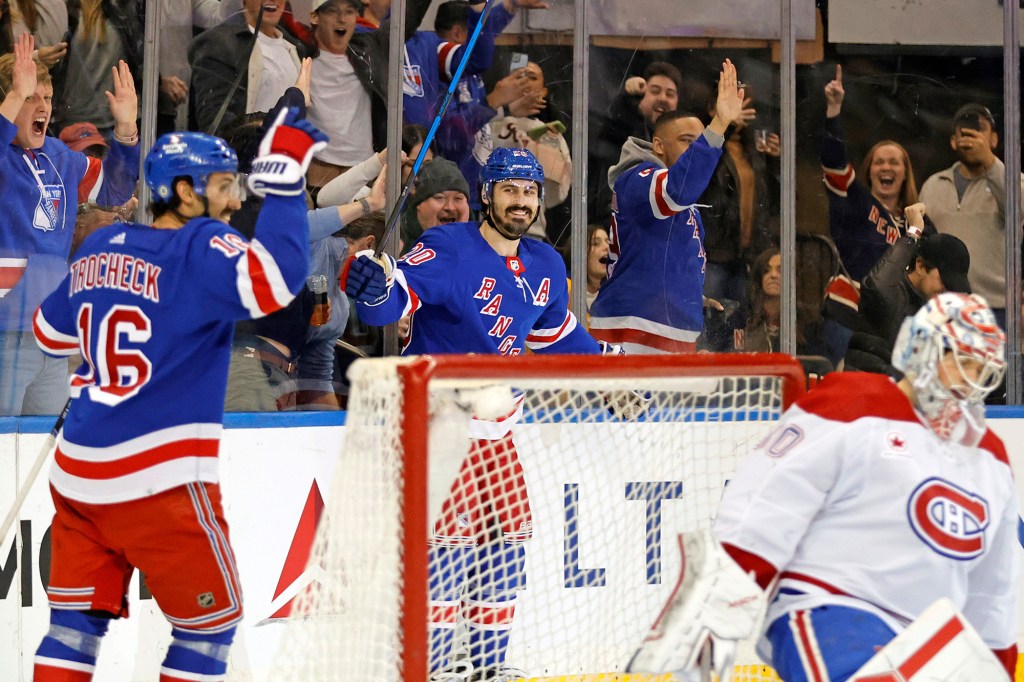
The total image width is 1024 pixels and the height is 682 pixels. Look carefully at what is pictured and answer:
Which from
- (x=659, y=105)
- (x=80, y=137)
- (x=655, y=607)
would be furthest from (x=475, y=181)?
(x=655, y=607)

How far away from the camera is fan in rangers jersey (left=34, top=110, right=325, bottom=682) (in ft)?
7.44

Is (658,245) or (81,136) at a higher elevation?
→ (81,136)

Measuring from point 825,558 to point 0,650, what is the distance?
211cm

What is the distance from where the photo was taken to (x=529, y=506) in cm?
312

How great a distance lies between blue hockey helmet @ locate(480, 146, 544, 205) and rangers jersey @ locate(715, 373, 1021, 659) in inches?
58.3

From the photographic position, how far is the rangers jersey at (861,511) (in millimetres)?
1896

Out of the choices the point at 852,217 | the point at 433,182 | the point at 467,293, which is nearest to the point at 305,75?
the point at 433,182

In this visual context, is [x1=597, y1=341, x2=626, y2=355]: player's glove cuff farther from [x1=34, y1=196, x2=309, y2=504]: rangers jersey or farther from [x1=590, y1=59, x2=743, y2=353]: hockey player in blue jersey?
[x1=34, y1=196, x2=309, y2=504]: rangers jersey

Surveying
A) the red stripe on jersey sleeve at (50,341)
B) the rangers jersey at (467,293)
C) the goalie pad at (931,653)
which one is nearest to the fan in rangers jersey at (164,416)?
the red stripe on jersey sleeve at (50,341)

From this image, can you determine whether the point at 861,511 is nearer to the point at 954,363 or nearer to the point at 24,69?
the point at 954,363

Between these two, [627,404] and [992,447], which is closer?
[992,447]

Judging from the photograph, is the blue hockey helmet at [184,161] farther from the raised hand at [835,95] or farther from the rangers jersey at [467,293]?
the raised hand at [835,95]

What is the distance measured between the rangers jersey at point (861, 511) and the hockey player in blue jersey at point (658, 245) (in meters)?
2.23

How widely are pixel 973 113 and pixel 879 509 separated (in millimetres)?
2947
